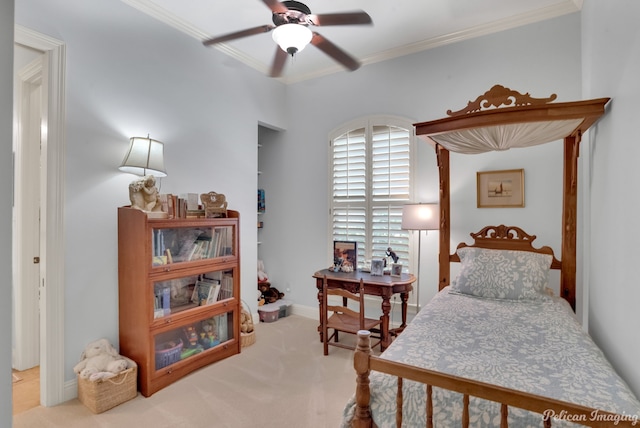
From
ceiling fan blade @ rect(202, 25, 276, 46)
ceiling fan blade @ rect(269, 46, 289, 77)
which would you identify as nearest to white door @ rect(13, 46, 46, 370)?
ceiling fan blade @ rect(202, 25, 276, 46)

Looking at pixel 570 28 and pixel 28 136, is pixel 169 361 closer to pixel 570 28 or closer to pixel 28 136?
pixel 28 136

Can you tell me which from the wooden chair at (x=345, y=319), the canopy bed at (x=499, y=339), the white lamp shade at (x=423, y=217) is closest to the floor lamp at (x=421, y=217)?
the white lamp shade at (x=423, y=217)

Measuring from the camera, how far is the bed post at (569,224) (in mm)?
2721

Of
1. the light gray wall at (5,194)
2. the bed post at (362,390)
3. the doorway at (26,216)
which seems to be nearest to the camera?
the light gray wall at (5,194)

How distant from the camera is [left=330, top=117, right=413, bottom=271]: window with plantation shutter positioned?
3.84 meters

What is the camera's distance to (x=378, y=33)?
350cm

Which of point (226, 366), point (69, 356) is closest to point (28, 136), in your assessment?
point (69, 356)

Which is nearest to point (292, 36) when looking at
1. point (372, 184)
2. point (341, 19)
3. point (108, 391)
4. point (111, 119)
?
point (341, 19)

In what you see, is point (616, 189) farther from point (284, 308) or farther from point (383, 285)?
point (284, 308)

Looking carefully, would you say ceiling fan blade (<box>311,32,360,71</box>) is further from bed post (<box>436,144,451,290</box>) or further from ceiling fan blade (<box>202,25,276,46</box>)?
bed post (<box>436,144,451,290</box>)

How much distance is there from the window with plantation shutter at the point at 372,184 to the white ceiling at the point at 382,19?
853mm

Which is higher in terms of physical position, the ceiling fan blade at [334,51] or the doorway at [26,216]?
the ceiling fan blade at [334,51]

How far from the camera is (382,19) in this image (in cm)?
325

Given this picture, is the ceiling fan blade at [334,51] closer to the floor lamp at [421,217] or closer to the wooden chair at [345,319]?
the floor lamp at [421,217]
